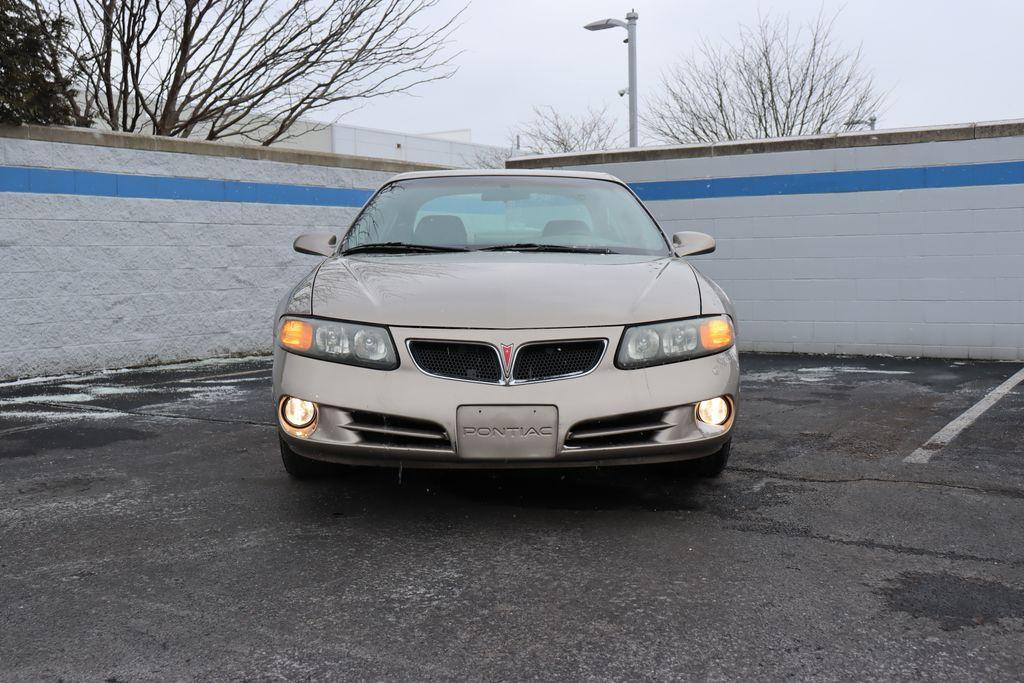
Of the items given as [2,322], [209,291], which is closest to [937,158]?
[209,291]

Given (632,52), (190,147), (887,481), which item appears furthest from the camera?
(632,52)

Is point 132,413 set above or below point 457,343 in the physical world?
below

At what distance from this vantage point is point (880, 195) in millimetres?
9766

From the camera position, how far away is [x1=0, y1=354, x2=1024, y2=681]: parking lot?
2.51m

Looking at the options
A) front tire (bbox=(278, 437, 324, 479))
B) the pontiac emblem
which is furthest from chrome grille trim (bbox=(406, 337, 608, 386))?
front tire (bbox=(278, 437, 324, 479))

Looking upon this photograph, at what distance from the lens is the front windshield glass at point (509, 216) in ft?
15.2

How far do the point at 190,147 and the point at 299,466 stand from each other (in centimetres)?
615

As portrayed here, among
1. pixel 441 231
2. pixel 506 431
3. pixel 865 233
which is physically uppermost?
pixel 441 231

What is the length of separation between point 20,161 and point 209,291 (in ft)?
7.12

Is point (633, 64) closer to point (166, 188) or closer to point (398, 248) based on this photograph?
point (166, 188)

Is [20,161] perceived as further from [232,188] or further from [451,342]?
[451,342]

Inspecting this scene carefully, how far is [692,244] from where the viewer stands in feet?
16.3

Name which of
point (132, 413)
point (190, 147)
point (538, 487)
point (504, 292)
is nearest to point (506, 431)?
point (504, 292)

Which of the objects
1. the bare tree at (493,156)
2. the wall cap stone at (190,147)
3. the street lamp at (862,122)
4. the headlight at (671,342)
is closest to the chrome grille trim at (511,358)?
the headlight at (671,342)
